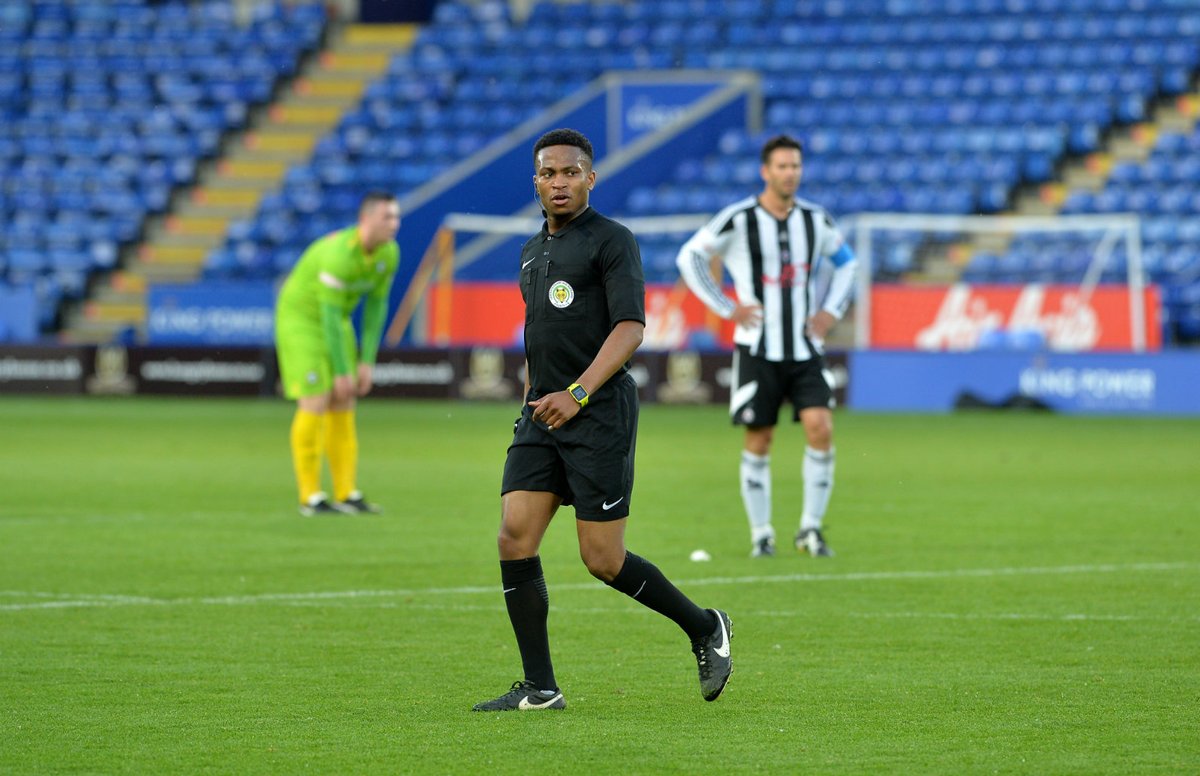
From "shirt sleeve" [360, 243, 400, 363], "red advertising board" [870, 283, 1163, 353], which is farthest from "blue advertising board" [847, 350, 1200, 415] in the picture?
"shirt sleeve" [360, 243, 400, 363]

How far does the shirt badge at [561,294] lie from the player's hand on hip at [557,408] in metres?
0.34

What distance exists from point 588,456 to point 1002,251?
24872mm

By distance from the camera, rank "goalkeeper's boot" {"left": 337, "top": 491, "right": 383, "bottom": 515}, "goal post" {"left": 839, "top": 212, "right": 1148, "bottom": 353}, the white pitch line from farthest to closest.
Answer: "goal post" {"left": 839, "top": 212, "right": 1148, "bottom": 353}
"goalkeeper's boot" {"left": 337, "top": 491, "right": 383, "bottom": 515}
the white pitch line

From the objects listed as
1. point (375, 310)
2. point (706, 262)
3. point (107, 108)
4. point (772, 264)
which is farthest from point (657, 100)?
point (772, 264)

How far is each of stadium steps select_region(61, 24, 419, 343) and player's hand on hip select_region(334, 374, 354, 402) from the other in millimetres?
20825


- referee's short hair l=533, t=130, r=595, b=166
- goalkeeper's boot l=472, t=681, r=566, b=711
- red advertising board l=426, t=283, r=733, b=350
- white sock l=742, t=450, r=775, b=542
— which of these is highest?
referee's short hair l=533, t=130, r=595, b=166

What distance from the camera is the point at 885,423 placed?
24.5m

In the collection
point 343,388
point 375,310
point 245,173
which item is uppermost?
point 245,173

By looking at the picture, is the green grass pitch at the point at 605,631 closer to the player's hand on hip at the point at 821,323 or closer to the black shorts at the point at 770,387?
the black shorts at the point at 770,387

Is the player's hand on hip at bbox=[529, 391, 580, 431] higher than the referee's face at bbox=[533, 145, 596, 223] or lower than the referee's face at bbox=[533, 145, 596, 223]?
lower

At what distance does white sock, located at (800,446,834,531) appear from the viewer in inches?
452

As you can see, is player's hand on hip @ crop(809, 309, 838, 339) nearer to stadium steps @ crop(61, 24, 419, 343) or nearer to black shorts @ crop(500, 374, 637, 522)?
black shorts @ crop(500, 374, 637, 522)

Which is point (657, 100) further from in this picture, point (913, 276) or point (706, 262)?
point (706, 262)

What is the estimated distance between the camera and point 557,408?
634cm
